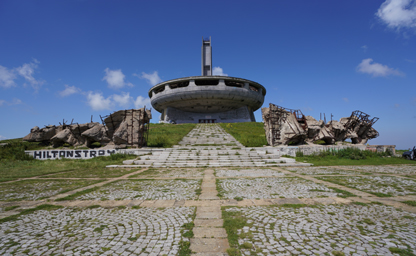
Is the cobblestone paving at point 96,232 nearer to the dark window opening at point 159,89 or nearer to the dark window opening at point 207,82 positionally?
the dark window opening at point 207,82

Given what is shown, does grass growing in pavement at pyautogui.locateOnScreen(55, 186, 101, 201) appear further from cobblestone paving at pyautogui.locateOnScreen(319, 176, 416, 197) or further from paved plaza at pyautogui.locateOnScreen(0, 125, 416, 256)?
cobblestone paving at pyautogui.locateOnScreen(319, 176, 416, 197)

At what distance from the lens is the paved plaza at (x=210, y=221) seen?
274cm

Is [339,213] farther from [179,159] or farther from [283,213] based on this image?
[179,159]

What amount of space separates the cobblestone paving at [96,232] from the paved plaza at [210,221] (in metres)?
0.01

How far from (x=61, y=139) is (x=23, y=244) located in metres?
16.8

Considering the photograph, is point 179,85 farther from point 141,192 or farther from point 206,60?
point 141,192

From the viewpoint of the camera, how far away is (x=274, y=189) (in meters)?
5.95

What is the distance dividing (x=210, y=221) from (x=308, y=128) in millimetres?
15830

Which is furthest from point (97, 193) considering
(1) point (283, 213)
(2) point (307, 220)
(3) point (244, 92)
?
(3) point (244, 92)

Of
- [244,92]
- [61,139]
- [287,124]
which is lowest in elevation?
[61,139]

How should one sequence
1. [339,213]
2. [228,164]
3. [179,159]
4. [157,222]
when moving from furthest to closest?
1. [179,159]
2. [228,164]
3. [339,213]
4. [157,222]

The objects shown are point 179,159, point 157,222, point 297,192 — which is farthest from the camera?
point 179,159

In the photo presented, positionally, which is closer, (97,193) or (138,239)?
(138,239)

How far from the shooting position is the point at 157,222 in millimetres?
3611
